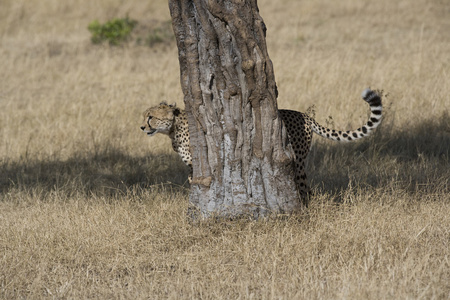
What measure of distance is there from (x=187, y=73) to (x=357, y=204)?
149cm

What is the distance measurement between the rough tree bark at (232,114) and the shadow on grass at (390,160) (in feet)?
2.48

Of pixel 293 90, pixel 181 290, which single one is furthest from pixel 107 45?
pixel 181 290

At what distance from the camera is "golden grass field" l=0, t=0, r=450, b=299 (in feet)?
11.2

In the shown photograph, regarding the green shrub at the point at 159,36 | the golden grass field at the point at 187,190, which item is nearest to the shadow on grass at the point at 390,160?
the golden grass field at the point at 187,190

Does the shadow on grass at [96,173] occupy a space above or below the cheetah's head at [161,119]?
below

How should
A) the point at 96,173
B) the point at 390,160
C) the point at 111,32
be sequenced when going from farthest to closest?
the point at 111,32
the point at 96,173
the point at 390,160

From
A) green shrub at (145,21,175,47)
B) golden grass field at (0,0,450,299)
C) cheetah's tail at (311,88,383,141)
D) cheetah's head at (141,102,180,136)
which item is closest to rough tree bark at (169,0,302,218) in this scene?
golden grass field at (0,0,450,299)

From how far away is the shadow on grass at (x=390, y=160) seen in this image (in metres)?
5.01

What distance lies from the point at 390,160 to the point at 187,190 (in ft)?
6.35

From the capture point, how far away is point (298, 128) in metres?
4.62

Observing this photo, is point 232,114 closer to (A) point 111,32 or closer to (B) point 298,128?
(B) point 298,128

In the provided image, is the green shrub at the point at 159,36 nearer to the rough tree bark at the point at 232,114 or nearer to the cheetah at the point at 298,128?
the cheetah at the point at 298,128

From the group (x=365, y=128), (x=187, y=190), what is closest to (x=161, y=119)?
(x=187, y=190)

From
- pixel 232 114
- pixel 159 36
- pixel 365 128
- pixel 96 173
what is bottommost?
pixel 96 173
